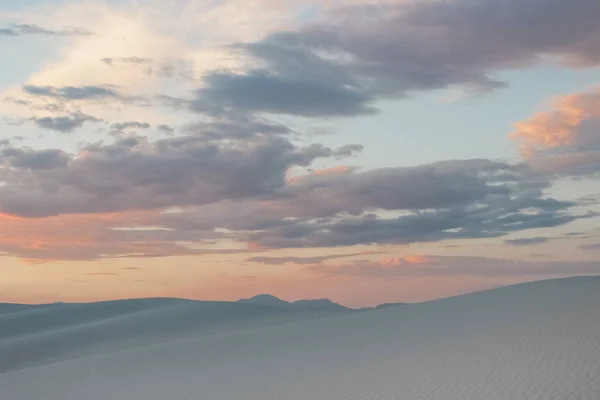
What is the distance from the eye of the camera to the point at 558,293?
27297 millimetres

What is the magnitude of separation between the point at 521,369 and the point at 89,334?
43729 mm

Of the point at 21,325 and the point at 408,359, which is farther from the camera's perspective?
the point at 21,325

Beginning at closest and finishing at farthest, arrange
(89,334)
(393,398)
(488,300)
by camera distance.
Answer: (393,398), (488,300), (89,334)

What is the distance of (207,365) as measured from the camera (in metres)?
26.2

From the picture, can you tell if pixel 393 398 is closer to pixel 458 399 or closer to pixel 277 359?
pixel 458 399

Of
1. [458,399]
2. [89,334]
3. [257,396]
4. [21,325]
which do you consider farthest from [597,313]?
[21,325]

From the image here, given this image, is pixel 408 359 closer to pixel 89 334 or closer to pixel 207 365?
pixel 207 365

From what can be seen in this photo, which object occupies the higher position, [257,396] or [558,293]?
[558,293]

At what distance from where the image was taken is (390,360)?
21281 millimetres

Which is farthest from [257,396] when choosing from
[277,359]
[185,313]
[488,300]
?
[185,313]

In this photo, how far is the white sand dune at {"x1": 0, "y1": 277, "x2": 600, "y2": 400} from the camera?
17.0 m

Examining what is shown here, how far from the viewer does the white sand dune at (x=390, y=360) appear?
669 inches

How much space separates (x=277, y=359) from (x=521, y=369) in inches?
376

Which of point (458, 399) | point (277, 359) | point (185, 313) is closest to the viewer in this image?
point (458, 399)
